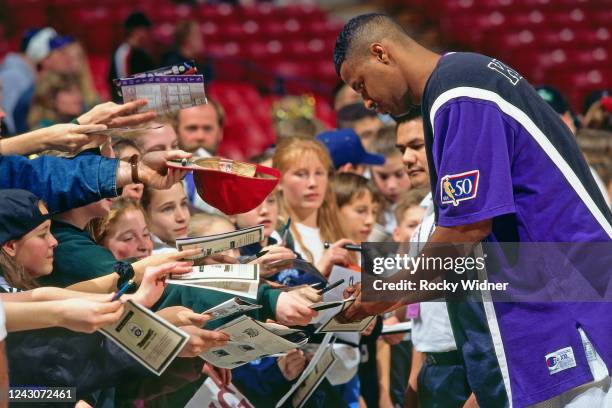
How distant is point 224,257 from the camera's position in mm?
3725

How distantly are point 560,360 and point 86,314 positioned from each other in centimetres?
134

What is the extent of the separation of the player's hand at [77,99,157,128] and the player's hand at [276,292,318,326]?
0.77 m

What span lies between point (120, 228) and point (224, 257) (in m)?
0.63

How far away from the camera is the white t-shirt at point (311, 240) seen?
493 cm

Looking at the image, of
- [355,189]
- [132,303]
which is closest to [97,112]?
[132,303]

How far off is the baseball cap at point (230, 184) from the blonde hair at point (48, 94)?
403cm

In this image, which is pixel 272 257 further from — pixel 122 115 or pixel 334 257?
pixel 122 115

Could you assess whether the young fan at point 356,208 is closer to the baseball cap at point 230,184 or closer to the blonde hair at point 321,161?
the blonde hair at point 321,161

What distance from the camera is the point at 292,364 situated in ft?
13.6

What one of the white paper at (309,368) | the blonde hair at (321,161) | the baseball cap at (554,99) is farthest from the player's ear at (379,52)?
the baseball cap at (554,99)

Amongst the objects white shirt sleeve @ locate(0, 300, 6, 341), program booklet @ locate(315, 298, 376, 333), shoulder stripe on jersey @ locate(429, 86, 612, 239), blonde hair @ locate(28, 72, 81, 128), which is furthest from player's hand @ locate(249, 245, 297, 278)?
blonde hair @ locate(28, 72, 81, 128)

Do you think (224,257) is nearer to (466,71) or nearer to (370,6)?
(466,71)

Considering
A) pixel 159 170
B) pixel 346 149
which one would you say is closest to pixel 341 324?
pixel 159 170

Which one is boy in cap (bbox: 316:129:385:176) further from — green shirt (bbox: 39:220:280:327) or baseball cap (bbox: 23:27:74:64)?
baseball cap (bbox: 23:27:74:64)
